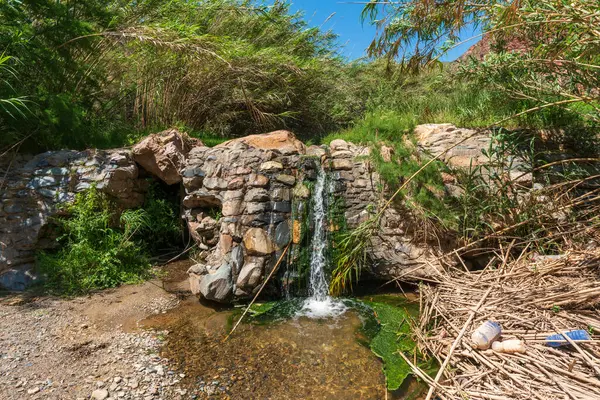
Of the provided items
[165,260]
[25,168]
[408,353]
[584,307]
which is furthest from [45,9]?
[584,307]

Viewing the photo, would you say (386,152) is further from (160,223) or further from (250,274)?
(160,223)

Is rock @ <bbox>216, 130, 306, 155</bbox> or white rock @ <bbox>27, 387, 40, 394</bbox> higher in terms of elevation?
rock @ <bbox>216, 130, 306, 155</bbox>

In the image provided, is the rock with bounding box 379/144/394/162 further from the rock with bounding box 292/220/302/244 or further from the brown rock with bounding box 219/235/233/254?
the brown rock with bounding box 219/235/233/254

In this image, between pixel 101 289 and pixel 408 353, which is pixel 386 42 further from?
pixel 101 289

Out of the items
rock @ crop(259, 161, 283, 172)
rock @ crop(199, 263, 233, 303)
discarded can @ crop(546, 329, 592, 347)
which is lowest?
discarded can @ crop(546, 329, 592, 347)

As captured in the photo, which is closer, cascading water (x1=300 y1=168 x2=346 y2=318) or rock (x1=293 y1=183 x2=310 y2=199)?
cascading water (x1=300 y1=168 x2=346 y2=318)

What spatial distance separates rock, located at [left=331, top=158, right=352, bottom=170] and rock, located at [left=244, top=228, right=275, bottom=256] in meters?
1.21

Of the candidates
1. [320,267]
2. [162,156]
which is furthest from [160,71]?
[320,267]

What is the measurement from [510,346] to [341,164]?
99.3 inches

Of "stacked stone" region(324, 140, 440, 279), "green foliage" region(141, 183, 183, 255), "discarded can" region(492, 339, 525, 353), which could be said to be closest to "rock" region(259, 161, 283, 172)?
"stacked stone" region(324, 140, 440, 279)

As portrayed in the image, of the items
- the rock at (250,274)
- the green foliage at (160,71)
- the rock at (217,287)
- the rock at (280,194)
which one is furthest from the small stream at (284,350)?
the green foliage at (160,71)

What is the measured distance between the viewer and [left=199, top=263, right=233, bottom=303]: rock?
339cm

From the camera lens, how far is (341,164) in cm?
426

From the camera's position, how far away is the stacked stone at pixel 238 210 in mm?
3529
